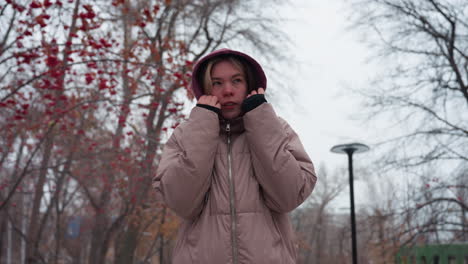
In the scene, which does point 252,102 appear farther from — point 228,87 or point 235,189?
point 235,189

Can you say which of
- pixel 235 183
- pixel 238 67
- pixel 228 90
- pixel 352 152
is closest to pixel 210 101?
pixel 228 90

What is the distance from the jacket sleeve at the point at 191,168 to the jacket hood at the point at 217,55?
0.78 ft

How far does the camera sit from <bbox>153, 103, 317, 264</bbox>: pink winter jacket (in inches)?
56.1

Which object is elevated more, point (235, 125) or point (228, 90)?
point (228, 90)

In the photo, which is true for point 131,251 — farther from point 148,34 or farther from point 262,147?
Result: point 262,147

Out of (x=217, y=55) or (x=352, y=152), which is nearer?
(x=217, y=55)

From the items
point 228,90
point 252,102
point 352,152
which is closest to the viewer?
point 252,102

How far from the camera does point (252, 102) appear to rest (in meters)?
1.56

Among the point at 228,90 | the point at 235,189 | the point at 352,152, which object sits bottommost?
the point at 235,189

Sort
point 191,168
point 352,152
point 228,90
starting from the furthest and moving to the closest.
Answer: point 352,152 → point 228,90 → point 191,168

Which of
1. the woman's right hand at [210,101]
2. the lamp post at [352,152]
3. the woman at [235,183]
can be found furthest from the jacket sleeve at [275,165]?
the lamp post at [352,152]

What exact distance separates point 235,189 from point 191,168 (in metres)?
0.19

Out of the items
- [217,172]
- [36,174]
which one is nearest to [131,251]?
[36,174]

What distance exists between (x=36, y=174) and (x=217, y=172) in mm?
8607
